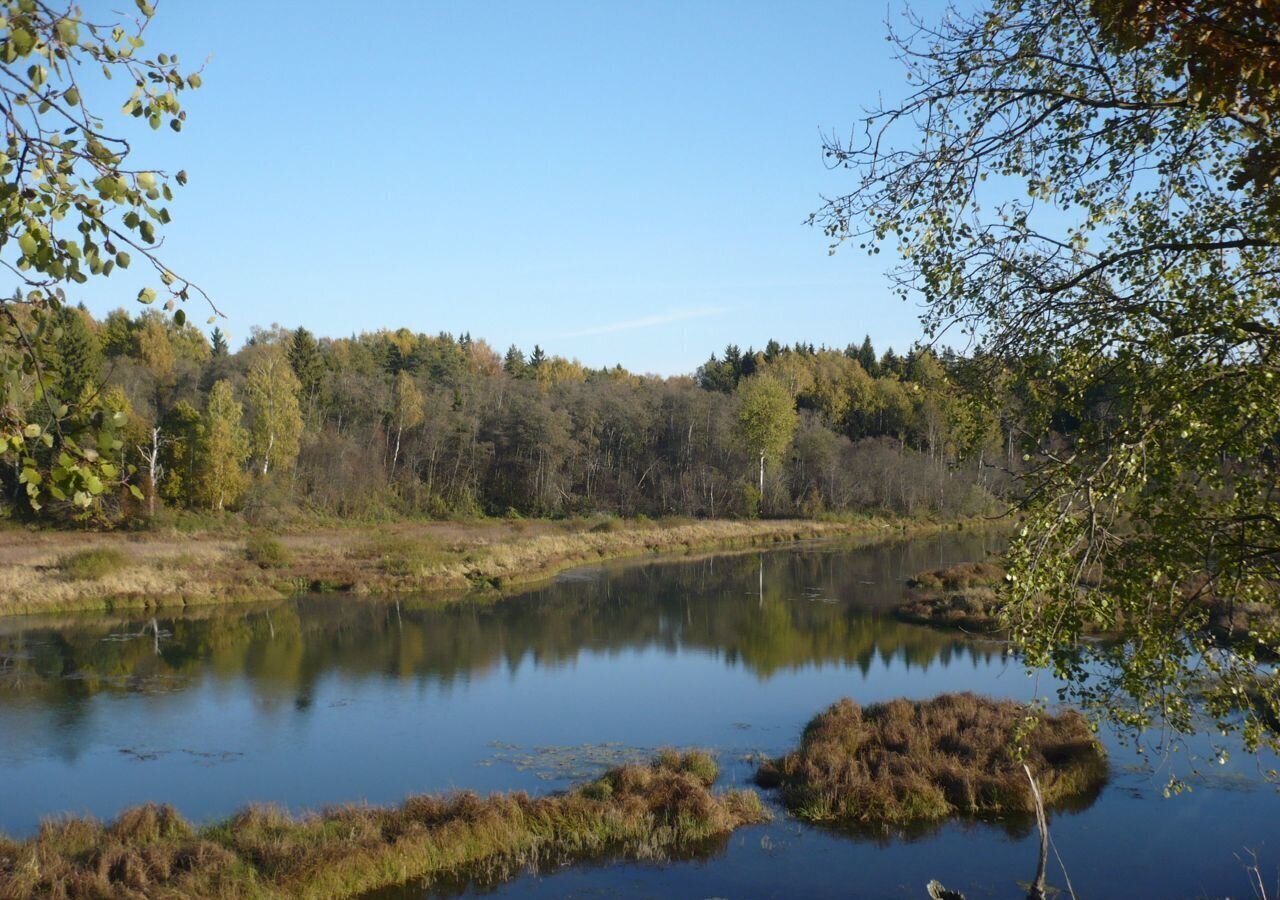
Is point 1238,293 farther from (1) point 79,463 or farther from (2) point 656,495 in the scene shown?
(2) point 656,495

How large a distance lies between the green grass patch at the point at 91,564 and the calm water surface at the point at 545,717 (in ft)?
10.7

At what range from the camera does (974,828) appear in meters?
12.6

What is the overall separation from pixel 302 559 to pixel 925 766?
2701 cm

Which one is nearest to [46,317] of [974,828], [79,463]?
[79,463]

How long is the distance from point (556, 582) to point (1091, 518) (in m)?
Answer: 30.7

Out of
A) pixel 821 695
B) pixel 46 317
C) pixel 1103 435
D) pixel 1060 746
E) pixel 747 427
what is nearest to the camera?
pixel 46 317

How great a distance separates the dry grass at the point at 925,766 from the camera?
515 inches

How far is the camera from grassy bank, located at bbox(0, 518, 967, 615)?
28.7m

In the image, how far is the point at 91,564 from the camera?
97.3ft

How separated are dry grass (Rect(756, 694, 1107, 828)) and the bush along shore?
122 cm

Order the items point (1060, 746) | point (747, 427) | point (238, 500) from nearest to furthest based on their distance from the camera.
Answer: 1. point (1060, 746)
2. point (238, 500)
3. point (747, 427)

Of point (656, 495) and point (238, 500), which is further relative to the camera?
point (656, 495)

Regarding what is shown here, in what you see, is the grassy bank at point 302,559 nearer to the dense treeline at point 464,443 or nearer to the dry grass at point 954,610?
the dense treeline at point 464,443

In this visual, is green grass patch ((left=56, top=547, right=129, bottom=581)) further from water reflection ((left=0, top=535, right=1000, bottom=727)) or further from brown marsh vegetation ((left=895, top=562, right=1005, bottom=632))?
brown marsh vegetation ((left=895, top=562, right=1005, bottom=632))
